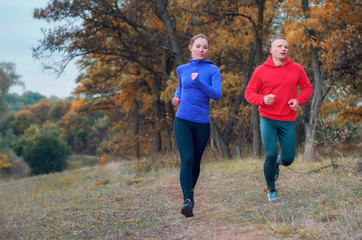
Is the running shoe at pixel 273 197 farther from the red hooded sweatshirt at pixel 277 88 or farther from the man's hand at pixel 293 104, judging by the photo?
the man's hand at pixel 293 104

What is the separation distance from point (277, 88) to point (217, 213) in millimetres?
1843

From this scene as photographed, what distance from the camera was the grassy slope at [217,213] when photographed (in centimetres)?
394

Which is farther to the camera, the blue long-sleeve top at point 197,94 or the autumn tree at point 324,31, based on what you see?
the autumn tree at point 324,31

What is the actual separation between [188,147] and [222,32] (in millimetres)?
11747

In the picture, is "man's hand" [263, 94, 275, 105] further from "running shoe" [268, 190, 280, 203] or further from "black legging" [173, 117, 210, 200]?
"running shoe" [268, 190, 280, 203]

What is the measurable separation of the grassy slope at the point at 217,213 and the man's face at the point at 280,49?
74.9 inches

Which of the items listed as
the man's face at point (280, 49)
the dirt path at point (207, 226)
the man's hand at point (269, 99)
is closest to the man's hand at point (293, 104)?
the man's hand at point (269, 99)

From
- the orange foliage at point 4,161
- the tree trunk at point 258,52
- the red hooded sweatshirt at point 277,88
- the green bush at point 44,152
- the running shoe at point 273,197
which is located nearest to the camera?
the red hooded sweatshirt at point 277,88

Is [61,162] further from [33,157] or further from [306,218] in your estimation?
[306,218]

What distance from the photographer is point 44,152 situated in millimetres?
51000

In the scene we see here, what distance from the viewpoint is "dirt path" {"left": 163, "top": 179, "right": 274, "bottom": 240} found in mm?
3998

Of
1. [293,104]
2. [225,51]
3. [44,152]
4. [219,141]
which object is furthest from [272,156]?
[44,152]

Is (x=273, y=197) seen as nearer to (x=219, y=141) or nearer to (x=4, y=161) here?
(x=219, y=141)

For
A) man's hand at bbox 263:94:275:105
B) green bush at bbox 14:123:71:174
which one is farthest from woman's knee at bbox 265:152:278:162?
green bush at bbox 14:123:71:174
